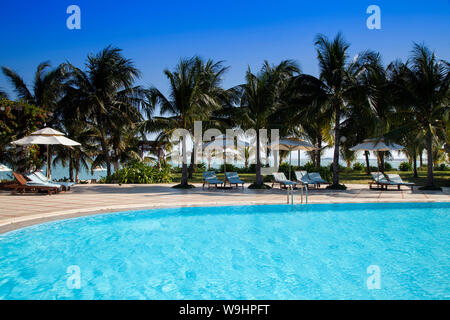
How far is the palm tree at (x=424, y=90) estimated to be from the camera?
1317 centimetres

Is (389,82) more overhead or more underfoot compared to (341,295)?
more overhead

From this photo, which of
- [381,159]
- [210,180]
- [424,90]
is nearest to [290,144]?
[210,180]

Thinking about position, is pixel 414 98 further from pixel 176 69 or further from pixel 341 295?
pixel 341 295

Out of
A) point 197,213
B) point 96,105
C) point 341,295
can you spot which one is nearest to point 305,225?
point 197,213

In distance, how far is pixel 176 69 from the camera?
546 inches

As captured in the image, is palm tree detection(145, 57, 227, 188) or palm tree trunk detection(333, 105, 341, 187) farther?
palm tree trunk detection(333, 105, 341, 187)

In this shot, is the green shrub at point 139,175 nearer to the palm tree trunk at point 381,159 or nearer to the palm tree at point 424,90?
the palm tree at point 424,90

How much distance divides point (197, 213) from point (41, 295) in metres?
4.98

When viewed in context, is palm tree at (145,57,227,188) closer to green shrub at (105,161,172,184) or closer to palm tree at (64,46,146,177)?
green shrub at (105,161,172,184)

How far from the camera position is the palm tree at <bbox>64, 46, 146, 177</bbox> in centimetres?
1777

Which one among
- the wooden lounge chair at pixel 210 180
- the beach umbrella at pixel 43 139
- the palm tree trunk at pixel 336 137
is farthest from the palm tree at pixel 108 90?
the palm tree trunk at pixel 336 137

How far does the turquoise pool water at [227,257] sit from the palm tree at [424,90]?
662 cm

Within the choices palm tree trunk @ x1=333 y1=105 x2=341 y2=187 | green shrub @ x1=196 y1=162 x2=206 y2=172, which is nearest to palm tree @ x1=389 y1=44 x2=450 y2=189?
palm tree trunk @ x1=333 y1=105 x2=341 y2=187

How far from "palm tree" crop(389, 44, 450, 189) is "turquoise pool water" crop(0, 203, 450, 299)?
6622mm
